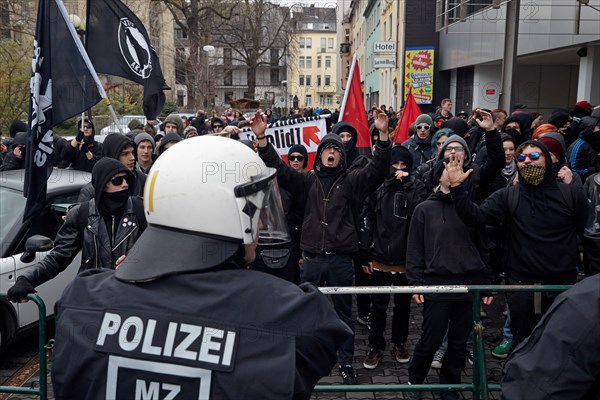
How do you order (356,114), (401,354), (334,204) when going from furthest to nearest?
(356,114) < (401,354) < (334,204)

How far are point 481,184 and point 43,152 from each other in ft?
13.7

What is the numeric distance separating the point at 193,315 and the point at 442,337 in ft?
10.9

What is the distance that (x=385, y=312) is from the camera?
5.60 meters

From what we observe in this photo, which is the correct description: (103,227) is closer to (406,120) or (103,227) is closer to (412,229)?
(412,229)

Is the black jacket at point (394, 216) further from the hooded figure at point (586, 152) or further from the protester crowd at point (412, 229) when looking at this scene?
the hooded figure at point (586, 152)

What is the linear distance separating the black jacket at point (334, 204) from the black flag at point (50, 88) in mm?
1770

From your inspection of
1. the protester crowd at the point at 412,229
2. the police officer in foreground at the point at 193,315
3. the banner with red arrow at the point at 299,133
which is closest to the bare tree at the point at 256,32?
the banner with red arrow at the point at 299,133

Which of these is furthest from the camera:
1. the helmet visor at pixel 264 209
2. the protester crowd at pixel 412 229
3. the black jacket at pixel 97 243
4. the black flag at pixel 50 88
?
the black flag at pixel 50 88

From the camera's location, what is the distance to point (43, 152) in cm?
491

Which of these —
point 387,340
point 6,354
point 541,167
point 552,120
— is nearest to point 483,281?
point 541,167

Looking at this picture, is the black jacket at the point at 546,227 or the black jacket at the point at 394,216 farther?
Result: the black jacket at the point at 394,216

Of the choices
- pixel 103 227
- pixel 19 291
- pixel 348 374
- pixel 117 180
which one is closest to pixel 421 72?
pixel 348 374

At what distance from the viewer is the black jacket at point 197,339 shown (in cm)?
159

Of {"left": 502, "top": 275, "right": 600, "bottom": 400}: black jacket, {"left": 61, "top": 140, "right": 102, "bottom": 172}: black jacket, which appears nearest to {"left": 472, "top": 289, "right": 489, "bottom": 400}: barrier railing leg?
{"left": 502, "top": 275, "right": 600, "bottom": 400}: black jacket
